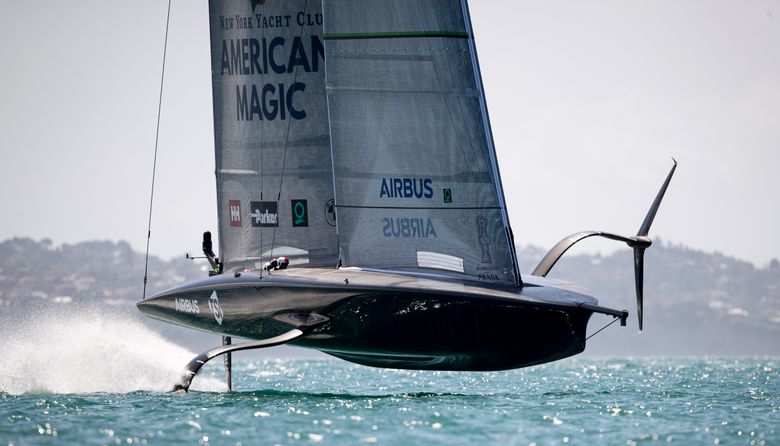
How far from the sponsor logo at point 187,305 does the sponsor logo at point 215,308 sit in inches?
16.4

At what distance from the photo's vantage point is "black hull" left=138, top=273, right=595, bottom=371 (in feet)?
44.1

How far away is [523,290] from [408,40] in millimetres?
3159

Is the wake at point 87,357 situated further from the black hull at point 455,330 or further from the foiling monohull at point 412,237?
the black hull at point 455,330

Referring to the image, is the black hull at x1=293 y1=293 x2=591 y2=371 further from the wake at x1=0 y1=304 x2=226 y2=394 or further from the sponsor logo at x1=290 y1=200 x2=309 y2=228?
the wake at x1=0 y1=304 x2=226 y2=394

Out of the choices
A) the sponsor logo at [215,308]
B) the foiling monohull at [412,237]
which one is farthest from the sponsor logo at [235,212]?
the foiling monohull at [412,237]

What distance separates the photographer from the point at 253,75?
16.5 m

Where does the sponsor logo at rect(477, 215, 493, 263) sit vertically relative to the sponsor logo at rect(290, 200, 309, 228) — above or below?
below

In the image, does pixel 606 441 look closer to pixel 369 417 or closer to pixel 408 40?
pixel 369 417

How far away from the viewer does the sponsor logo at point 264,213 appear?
53.8 ft

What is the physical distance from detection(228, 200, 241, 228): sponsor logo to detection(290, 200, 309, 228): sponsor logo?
2.96 feet

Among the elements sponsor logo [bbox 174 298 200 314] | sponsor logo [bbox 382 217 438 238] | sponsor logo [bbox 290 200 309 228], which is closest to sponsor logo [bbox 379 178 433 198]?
sponsor logo [bbox 382 217 438 238]

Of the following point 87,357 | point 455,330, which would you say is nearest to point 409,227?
point 455,330

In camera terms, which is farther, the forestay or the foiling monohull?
the forestay

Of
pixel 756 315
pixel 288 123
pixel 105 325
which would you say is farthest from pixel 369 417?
pixel 756 315
